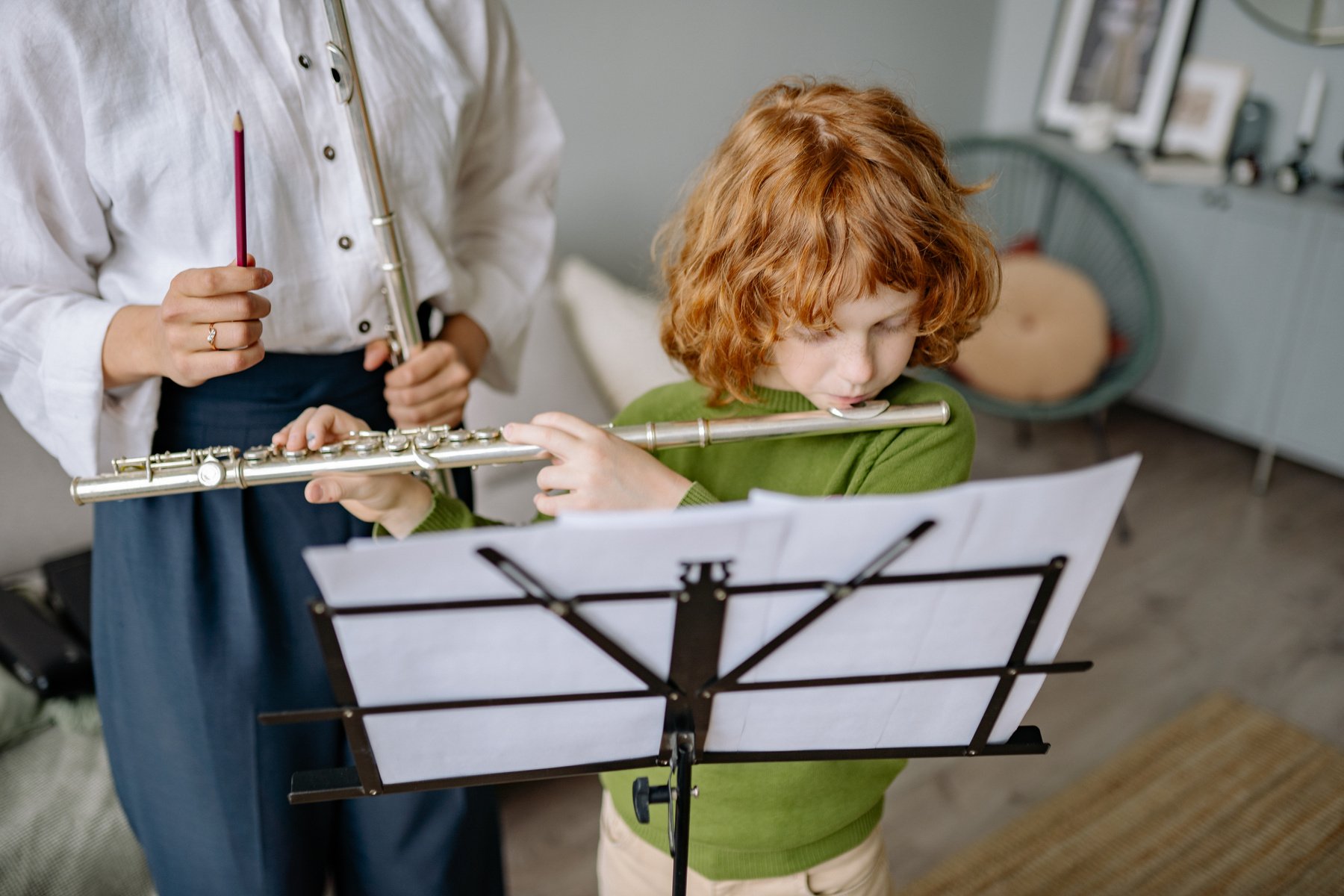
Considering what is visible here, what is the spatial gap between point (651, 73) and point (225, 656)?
2.03 meters

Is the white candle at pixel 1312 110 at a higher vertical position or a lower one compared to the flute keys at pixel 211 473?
higher

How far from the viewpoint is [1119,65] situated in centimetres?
333

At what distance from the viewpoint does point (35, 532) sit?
6.31 ft

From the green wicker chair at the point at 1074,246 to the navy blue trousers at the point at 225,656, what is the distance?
2053 millimetres

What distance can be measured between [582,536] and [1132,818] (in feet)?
5.66

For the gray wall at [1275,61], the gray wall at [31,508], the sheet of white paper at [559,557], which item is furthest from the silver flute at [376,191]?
the gray wall at [1275,61]

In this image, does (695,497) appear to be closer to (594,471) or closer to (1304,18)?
(594,471)

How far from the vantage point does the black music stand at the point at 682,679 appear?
68 cm

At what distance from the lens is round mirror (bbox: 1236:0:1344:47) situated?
2.95 metres

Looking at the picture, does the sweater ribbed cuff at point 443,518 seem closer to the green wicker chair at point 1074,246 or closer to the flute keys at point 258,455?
the flute keys at point 258,455

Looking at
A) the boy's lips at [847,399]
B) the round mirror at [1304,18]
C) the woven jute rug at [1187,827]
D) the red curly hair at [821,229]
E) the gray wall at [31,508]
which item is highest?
the round mirror at [1304,18]

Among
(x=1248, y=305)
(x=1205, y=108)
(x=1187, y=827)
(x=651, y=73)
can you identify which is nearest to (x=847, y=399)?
Result: (x=1187, y=827)

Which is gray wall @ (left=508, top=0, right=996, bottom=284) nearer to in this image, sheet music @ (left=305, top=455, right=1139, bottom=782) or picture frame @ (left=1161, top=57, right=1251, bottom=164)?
picture frame @ (left=1161, top=57, right=1251, bottom=164)

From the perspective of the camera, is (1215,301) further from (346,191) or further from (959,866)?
(346,191)
